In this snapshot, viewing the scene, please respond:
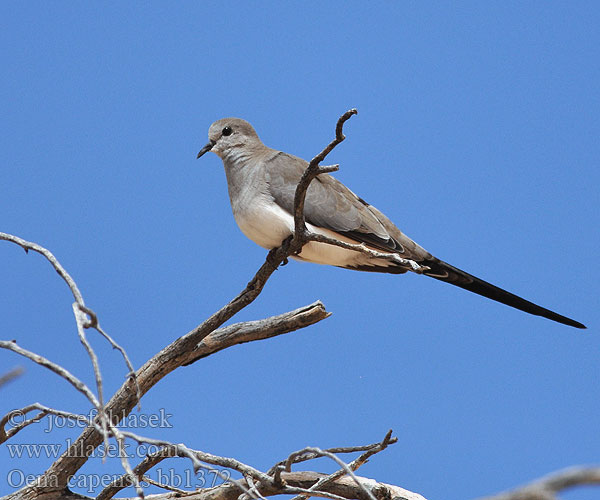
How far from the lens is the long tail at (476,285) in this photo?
14.5 feet

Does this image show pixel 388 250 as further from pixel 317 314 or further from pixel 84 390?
pixel 84 390

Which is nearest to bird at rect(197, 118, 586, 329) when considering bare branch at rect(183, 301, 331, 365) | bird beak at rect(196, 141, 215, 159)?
bird beak at rect(196, 141, 215, 159)

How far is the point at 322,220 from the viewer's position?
4.21 metres

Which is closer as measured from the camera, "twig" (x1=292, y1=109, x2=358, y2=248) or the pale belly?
"twig" (x1=292, y1=109, x2=358, y2=248)

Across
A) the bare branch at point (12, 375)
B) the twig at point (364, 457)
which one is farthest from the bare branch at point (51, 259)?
the twig at point (364, 457)

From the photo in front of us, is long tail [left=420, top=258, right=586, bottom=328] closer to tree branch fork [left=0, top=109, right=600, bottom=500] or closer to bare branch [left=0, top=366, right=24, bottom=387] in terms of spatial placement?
tree branch fork [left=0, top=109, right=600, bottom=500]

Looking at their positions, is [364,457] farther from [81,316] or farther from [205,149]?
[205,149]

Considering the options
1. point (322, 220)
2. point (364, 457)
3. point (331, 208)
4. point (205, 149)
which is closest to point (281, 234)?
point (322, 220)

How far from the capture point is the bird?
413 cm

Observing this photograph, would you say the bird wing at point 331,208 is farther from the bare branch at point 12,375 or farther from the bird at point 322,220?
the bare branch at point 12,375

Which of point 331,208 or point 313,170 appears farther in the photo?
point 331,208

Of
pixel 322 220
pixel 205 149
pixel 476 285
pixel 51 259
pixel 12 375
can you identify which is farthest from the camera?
pixel 205 149

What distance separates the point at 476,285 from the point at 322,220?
1096 millimetres

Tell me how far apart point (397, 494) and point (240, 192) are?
198cm
